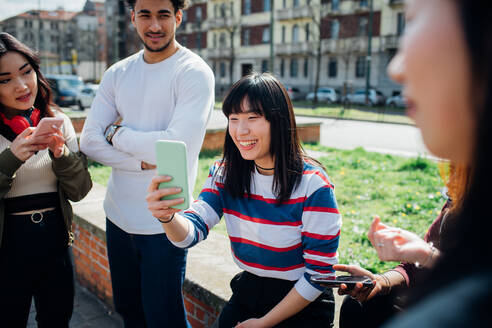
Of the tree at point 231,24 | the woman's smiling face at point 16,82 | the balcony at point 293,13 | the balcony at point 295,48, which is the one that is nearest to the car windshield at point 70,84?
the tree at point 231,24

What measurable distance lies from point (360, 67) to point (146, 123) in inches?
1540

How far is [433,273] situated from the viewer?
61 centimetres

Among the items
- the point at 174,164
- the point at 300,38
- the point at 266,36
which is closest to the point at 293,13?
the point at 300,38

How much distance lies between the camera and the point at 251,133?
2.01 m

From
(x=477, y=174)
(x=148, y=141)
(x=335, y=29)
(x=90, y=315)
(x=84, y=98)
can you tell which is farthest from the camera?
(x=335, y=29)

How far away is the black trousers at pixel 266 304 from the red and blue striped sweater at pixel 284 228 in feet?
0.17

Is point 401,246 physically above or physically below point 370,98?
above

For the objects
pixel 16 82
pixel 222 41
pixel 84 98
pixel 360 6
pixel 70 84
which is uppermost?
pixel 360 6

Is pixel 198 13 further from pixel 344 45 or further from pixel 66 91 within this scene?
pixel 66 91

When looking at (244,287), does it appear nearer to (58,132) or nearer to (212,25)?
(58,132)

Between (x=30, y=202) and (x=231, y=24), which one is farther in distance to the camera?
(x=231, y=24)

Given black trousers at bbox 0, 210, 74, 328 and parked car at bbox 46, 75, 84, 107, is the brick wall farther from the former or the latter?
parked car at bbox 46, 75, 84, 107

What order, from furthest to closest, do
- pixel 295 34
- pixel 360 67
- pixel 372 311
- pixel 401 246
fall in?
pixel 295 34, pixel 360 67, pixel 372 311, pixel 401 246

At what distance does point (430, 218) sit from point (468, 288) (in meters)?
4.41
